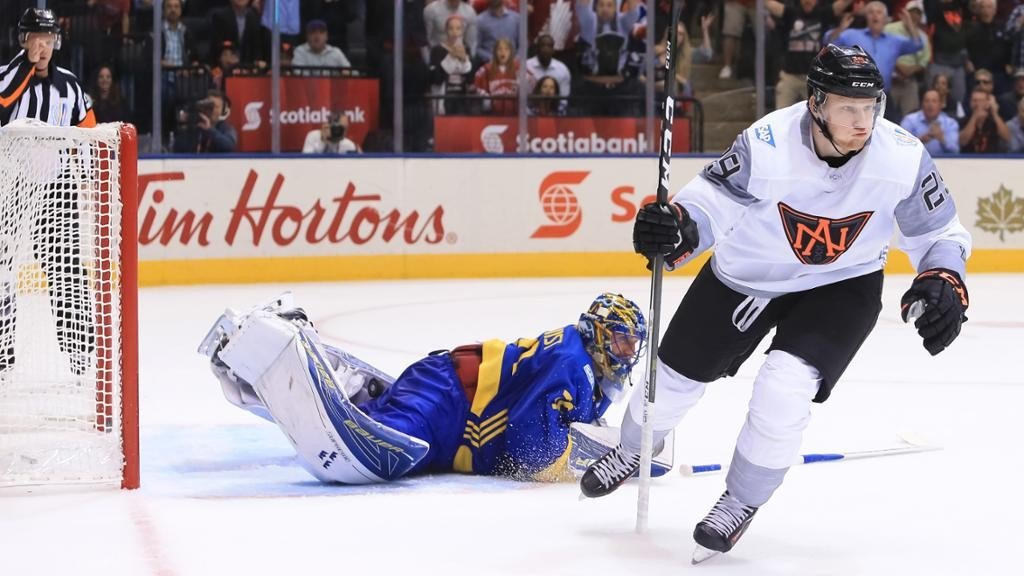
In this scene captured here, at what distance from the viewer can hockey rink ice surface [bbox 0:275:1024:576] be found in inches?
133

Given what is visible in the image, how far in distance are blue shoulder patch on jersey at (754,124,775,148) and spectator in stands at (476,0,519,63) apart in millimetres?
6577

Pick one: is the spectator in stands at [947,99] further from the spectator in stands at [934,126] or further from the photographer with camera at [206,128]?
the photographer with camera at [206,128]

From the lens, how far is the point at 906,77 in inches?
410

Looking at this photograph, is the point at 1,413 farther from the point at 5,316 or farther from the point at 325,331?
the point at 325,331

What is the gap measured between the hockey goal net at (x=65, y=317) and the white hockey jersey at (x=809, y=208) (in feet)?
5.20

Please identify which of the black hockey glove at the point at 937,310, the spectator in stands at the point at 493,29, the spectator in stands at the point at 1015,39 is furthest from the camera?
Result: the spectator in stands at the point at 1015,39

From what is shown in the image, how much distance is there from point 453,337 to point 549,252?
2.95 meters

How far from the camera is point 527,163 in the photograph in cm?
995

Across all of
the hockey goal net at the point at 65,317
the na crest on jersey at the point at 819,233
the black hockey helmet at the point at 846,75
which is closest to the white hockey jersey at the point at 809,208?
the na crest on jersey at the point at 819,233

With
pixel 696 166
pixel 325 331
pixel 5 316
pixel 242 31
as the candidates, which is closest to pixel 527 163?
pixel 696 166

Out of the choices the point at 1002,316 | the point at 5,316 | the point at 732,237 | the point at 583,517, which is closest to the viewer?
the point at 732,237

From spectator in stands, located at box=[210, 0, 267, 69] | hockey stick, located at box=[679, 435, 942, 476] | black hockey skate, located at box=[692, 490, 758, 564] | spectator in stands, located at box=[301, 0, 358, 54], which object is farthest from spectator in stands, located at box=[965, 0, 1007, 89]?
black hockey skate, located at box=[692, 490, 758, 564]

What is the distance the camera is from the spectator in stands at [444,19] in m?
Result: 9.77

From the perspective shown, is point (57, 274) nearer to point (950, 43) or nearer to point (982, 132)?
point (982, 132)
